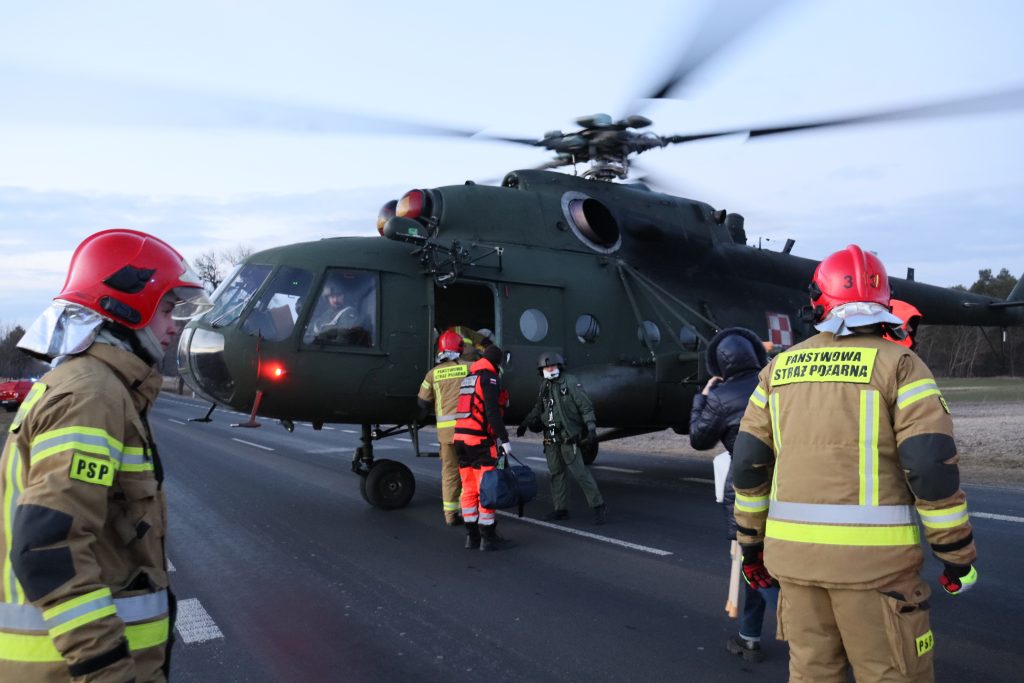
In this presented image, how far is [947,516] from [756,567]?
0.86m

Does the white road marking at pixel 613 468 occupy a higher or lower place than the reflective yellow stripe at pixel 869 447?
lower

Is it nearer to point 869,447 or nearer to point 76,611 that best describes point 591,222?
point 869,447

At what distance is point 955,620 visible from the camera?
4.69 m

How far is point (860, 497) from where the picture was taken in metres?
2.56

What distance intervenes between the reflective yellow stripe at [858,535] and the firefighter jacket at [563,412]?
5387mm

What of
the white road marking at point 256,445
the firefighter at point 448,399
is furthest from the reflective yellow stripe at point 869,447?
the white road marking at point 256,445

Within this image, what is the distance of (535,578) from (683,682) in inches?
82.4

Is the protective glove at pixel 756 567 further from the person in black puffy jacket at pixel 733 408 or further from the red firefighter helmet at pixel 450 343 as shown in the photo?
the red firefighter helmet at pixel 450 343

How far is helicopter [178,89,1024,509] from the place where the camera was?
25.6 ft

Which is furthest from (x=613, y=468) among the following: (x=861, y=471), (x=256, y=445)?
(x=861, y=471)

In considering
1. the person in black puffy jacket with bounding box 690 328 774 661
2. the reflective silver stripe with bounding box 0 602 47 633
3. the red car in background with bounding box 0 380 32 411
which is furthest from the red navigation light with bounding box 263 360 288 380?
the red car in background with bounding box 0 380 32 411

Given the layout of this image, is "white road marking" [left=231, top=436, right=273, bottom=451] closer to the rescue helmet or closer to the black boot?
the rescue helmet

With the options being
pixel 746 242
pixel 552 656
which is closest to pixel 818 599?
pixel 552 656

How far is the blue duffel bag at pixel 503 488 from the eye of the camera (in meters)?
6.63
